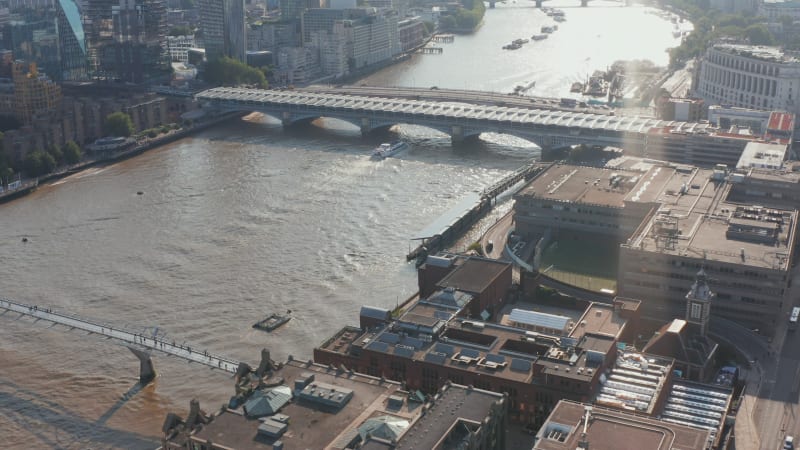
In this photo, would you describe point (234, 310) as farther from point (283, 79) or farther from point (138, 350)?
point (283, 79)

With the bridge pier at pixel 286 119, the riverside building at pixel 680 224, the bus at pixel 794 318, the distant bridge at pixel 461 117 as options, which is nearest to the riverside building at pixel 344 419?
the riverside building at pixel 680 224

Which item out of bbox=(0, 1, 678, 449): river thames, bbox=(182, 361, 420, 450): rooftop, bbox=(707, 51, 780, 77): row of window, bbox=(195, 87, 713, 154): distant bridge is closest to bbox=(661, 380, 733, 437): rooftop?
bbox=(182, 361, 420, 450): rooftop

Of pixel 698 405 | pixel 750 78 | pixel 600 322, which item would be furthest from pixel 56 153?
pixel 750 78

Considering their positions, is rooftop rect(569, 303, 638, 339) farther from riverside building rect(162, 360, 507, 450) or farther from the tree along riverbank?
the tree along riverbank

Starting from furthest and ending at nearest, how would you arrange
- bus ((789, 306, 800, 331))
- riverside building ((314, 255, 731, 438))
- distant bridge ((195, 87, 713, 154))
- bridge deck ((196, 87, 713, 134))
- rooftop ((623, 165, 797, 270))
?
1. bridge deck ((196, 87, 713, 134))
2. distant bridge ((195, 87, 713, 154))
3. rooftop ((623, 165, 797, 270))
4. bus ((789, 306, 800, 331))
5. riverside building ((314, 255, 731, 438))

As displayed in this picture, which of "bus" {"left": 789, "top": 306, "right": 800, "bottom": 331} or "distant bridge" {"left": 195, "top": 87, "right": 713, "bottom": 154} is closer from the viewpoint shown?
"bus" {"left": 789, "top": 306, "right": 800, "bottom": 331}

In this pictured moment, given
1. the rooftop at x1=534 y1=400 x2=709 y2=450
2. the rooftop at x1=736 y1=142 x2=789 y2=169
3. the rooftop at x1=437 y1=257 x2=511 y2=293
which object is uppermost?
the rooftop at x1=736 y1=142 x2=789 y2=169

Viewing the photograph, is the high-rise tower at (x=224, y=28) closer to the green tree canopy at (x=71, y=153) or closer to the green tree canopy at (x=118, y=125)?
the green tree canopy at (x=118, y=125)
